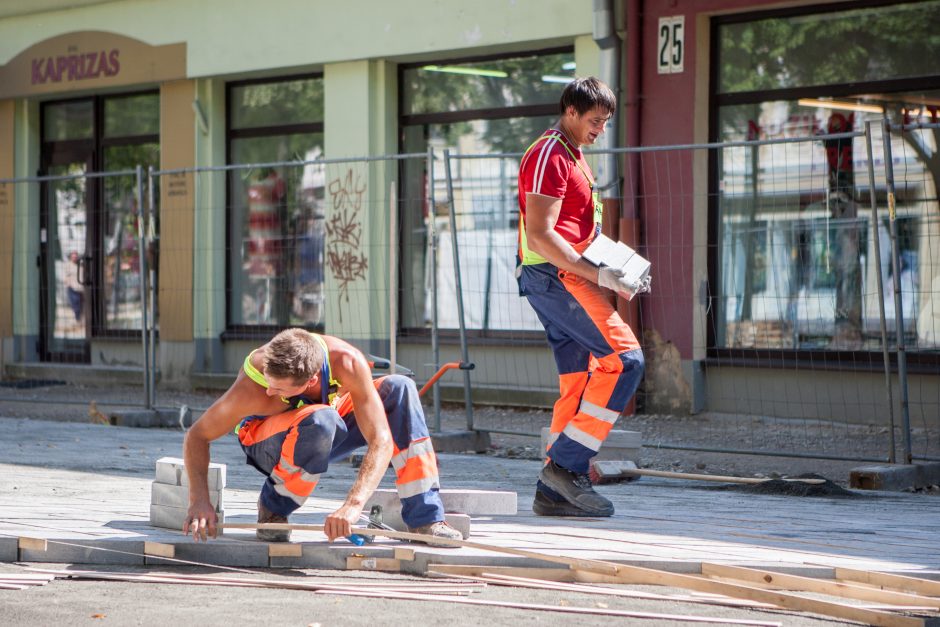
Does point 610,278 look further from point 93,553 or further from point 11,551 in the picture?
point 11,551

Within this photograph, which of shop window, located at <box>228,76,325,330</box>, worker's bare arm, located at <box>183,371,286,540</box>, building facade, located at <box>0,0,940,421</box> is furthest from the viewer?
shop window, located at <box>228,76,325,330</box>

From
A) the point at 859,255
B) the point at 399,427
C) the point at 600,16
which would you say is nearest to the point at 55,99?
the point at 600,16

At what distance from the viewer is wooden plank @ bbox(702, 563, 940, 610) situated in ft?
15.6

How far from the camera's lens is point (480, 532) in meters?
6.05

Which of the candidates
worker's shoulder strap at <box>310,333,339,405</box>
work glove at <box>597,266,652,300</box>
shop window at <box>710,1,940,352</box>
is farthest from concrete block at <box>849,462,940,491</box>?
worker's shoulder strap at <box>310,333,339,405</box>

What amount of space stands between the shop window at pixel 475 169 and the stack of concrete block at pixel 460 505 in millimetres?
6650

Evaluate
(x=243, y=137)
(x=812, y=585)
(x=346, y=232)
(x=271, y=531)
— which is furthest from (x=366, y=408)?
(x=243, y=137)

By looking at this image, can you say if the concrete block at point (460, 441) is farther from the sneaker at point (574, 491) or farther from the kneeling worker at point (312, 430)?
the kneeling worker at point (312, 430)

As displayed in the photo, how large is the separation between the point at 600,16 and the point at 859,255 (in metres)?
3.06

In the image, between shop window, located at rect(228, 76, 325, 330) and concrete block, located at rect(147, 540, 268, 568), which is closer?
concrete block, located at rect(147, 540, 268, 568)

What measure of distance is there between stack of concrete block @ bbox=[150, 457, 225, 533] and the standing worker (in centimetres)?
160

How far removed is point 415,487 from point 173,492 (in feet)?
3.53

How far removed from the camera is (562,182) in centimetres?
652

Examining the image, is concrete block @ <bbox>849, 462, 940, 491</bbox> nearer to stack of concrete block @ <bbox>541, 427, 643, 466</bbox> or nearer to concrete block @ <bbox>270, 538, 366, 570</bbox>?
stack of concrete block @ <bbox>541, 427, 643, 466</bbox>
